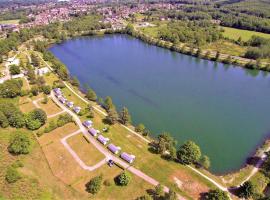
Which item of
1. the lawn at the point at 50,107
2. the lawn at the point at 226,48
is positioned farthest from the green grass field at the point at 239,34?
the lawn at the point at 50,107

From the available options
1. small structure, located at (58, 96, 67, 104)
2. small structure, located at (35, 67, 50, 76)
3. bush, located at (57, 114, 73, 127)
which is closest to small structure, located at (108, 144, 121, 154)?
bush, located at (57, 114, 73, 127)

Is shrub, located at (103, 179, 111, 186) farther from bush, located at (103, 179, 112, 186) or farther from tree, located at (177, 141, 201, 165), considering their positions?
tree, located at (177, 141, 201, 165)

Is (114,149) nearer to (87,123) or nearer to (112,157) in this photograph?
(112,157)

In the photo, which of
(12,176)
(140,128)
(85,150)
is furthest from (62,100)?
(12,176)

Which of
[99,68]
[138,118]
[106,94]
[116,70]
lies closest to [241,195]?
[138,118]

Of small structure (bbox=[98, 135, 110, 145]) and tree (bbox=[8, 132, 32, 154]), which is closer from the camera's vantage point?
tree (bbox=[8, 132, 32, 154])
